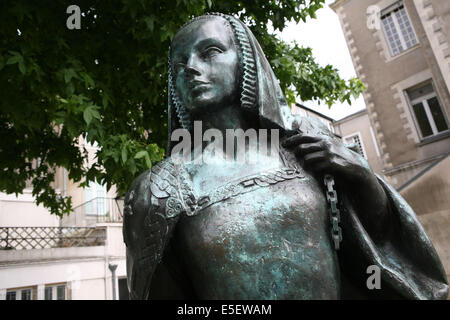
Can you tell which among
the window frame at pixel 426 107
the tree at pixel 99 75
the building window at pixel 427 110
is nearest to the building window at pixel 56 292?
the tree at pixel 99 75

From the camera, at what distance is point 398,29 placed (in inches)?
626

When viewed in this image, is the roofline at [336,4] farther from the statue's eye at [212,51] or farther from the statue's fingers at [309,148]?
the statue's fingers at [309,148]

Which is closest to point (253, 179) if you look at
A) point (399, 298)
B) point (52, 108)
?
point (399, 298)

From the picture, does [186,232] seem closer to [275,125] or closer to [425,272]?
[275,125]

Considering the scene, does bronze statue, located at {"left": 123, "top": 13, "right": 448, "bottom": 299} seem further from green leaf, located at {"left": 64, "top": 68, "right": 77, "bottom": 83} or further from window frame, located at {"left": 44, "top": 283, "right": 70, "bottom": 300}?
window frame, located at {"left": 44, "top": 283, "right": 70, "bottom": 300}

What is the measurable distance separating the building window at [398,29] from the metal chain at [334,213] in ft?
54.8

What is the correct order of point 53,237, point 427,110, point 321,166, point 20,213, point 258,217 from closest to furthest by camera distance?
point 258,217, point 321,166, point 53,237, point 20,213, point 427,110

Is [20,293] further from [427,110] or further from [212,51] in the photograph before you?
[427,110]

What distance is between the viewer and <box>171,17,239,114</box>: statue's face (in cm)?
155

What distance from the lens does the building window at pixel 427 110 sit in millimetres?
14625

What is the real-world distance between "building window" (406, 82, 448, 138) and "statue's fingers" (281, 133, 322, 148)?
15402mm

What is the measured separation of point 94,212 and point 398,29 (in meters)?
15.8

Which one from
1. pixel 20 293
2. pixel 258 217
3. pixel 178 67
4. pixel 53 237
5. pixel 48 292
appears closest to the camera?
pixel 258 217

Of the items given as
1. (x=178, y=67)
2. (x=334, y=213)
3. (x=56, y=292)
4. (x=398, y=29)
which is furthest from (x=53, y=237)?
(x=398, y=29)
